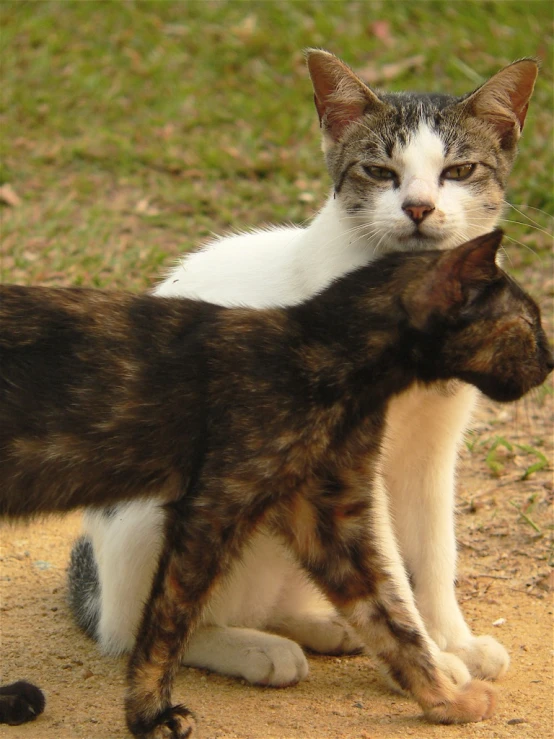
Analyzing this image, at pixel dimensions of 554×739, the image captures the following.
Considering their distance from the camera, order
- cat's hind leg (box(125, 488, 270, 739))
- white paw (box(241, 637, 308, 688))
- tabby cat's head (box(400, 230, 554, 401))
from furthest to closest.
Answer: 1. white paw (box(241, 637, 308, 688))
2. tabby cat's head (box(400, 230, 554, 401))
3. cat's hind leg (box(125, 488, 270, 739))

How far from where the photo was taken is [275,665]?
3375 millimetres

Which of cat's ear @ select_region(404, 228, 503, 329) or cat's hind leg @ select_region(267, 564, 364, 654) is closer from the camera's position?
cat's ear @ select_region(404, 228, 503, 329)

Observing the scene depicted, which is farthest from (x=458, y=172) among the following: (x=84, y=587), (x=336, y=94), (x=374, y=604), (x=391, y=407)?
(x=84, y=587)

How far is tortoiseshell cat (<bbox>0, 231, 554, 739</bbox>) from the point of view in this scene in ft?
9.33

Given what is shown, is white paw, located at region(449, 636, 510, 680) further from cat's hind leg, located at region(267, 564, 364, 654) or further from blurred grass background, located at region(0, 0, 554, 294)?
blurred grass background, located at region(0, 0, 554, 294)

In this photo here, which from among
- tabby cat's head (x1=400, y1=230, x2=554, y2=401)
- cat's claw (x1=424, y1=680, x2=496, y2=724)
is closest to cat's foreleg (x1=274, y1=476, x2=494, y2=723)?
cat's claw (x1=424, y1=680, x2=496, y2=724)

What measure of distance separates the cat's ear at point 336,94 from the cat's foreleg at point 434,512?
1181mm

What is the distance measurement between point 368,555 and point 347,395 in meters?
0.50

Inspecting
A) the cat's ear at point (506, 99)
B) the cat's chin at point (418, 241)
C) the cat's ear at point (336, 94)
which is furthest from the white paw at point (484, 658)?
the cat's ear at point (336, 94)

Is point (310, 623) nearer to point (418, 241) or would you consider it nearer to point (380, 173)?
point (418, 241)

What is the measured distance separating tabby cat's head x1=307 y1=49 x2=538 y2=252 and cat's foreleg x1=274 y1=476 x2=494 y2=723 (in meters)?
0.96

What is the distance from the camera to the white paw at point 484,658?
350 centimetres

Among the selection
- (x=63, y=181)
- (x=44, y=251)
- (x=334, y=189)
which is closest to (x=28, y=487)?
(x=334, y=189)

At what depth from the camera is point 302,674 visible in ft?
11.2
